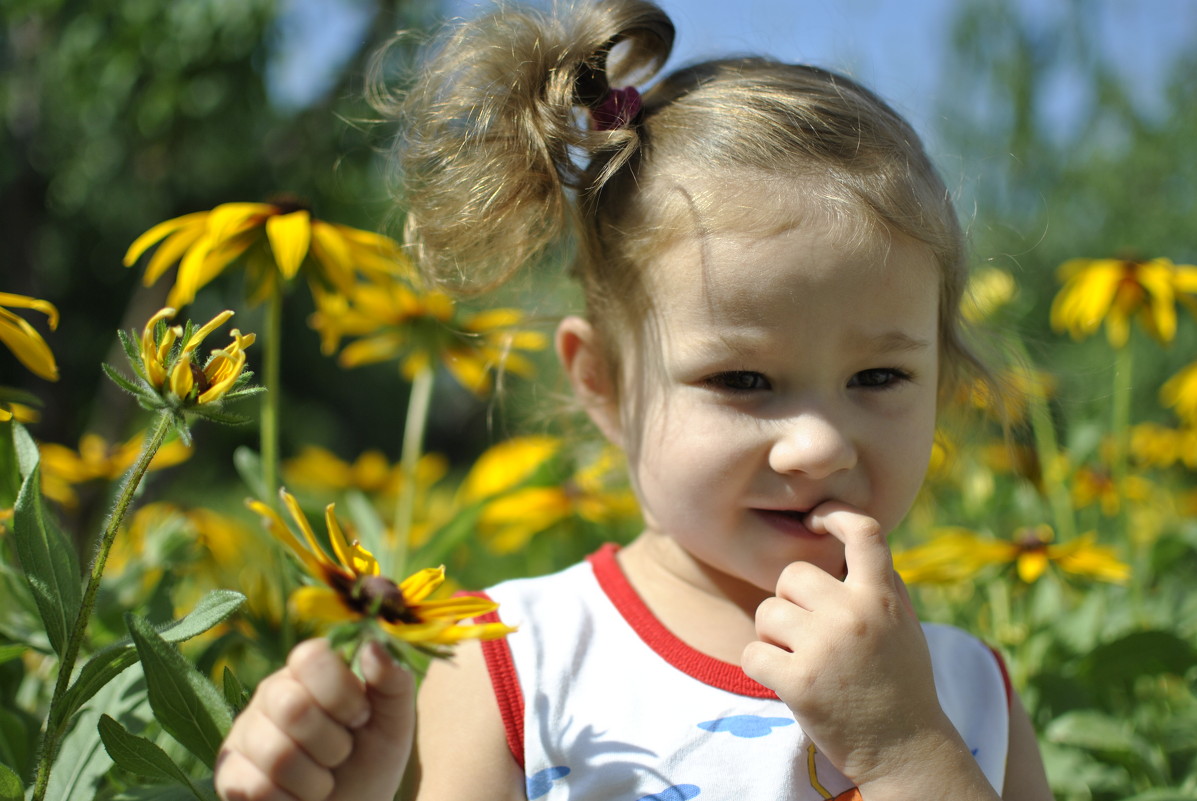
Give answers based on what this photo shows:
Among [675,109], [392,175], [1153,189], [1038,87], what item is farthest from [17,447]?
[1038,87]

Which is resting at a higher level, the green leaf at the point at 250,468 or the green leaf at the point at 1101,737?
the green leaf at the point at 250,468

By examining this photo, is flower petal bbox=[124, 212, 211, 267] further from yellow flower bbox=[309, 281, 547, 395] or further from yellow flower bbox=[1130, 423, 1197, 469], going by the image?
yellow flower bbox=[1130, 423, 1197, 469]

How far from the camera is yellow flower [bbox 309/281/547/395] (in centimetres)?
160

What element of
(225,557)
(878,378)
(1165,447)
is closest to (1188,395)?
(1165,447)

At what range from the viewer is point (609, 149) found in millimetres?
1010

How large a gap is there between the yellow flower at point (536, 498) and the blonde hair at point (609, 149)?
780mm

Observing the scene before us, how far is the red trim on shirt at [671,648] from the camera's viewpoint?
90 centimetres

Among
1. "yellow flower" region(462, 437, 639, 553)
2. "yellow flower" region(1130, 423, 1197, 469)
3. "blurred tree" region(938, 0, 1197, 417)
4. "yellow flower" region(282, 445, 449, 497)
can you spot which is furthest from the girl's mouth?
"blurred tree" region(938, 0, 1197, 417)

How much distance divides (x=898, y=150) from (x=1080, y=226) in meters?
6.20

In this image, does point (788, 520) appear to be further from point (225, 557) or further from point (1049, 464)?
point (225, 557)

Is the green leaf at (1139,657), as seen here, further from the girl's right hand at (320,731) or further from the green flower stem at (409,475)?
the girl's right hand at (320,731)

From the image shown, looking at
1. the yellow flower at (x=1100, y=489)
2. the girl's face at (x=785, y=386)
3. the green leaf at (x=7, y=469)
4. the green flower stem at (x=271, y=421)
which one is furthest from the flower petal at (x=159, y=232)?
the yellow flower at (x=1100, y=489)

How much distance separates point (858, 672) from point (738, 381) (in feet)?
0.90

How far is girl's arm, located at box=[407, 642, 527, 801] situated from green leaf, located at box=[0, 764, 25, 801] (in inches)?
11.6
